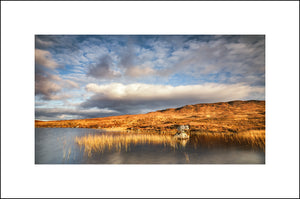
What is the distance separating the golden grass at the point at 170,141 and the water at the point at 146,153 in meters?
0.03

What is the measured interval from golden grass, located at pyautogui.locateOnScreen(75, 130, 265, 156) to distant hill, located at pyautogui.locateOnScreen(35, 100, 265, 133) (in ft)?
0.62

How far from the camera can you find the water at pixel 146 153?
331 centimetres

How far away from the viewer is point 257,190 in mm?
2852

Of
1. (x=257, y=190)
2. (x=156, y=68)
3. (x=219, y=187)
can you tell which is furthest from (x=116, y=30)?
(x=257, y=190)

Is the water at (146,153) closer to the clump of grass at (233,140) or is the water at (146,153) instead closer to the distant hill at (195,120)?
the clump of grass at (233,140)

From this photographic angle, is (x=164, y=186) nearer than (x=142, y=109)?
Yes

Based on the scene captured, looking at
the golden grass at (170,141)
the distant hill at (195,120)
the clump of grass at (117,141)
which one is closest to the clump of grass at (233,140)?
the golden grass at (170,141)

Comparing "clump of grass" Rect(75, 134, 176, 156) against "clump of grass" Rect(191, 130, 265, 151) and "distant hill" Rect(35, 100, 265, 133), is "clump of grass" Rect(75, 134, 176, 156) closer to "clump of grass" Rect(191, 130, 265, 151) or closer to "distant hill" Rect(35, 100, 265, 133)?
"distant hill" Rect(35, 100, 265, 133)

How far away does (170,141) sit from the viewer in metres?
4.03

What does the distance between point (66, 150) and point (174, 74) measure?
12.0 feet

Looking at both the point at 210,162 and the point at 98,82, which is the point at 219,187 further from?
the point at 98,82

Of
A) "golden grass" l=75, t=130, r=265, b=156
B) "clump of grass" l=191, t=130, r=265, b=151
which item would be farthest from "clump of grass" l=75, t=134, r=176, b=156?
"clump of grass" l=191, t=130, r=265, b=151

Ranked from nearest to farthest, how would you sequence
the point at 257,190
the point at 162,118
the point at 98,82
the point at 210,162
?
the point at 257,190 < the point at 210,162 < the point at 98,82 < the point at 162,118

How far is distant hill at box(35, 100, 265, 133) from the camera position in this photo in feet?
12.7
